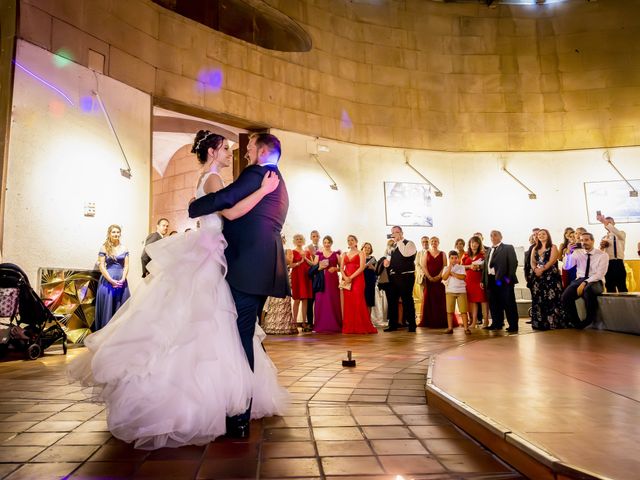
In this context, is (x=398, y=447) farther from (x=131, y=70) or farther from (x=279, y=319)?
(x=131, y=70)

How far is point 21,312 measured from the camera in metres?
4.68

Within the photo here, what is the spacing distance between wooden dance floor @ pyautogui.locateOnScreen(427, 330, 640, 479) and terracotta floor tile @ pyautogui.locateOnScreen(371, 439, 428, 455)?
0.25 metres

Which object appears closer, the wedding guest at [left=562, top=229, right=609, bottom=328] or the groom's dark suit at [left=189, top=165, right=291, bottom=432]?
the groom's dark suit at [left=189, top=165, right=291, bottom=432]

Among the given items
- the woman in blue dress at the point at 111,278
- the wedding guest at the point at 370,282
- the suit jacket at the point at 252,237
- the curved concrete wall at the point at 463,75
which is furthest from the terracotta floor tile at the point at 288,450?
the curved concrete wall at the point at 463,75

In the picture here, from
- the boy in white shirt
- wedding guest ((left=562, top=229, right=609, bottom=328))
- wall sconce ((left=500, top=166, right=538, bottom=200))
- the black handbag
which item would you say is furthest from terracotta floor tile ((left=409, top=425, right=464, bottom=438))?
wall sconce ((left=500, top=166, right=538, bottom=200))

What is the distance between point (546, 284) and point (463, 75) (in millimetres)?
6341

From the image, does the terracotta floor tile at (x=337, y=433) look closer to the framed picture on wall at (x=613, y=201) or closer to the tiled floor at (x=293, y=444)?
the tiled floor at (x=293, y=444)

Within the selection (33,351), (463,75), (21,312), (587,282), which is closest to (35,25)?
(21,312)

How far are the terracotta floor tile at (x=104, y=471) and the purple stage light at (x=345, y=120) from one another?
8936mm

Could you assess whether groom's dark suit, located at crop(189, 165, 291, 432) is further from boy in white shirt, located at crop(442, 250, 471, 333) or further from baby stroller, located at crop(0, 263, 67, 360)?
boy in white shirt, located at crop(442, 250, 471, 333)

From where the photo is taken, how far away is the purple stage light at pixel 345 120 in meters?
9.88

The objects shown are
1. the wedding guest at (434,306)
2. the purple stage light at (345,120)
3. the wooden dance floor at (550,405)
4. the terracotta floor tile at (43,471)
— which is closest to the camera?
the wooden dance floor at (550,405)

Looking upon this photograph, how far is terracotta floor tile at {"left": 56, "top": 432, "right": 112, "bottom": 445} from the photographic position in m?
1.86

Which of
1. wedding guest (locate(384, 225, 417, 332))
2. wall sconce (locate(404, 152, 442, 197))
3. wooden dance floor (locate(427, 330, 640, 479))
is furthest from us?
wall sconce (locate(404, 152, 442, 197))
